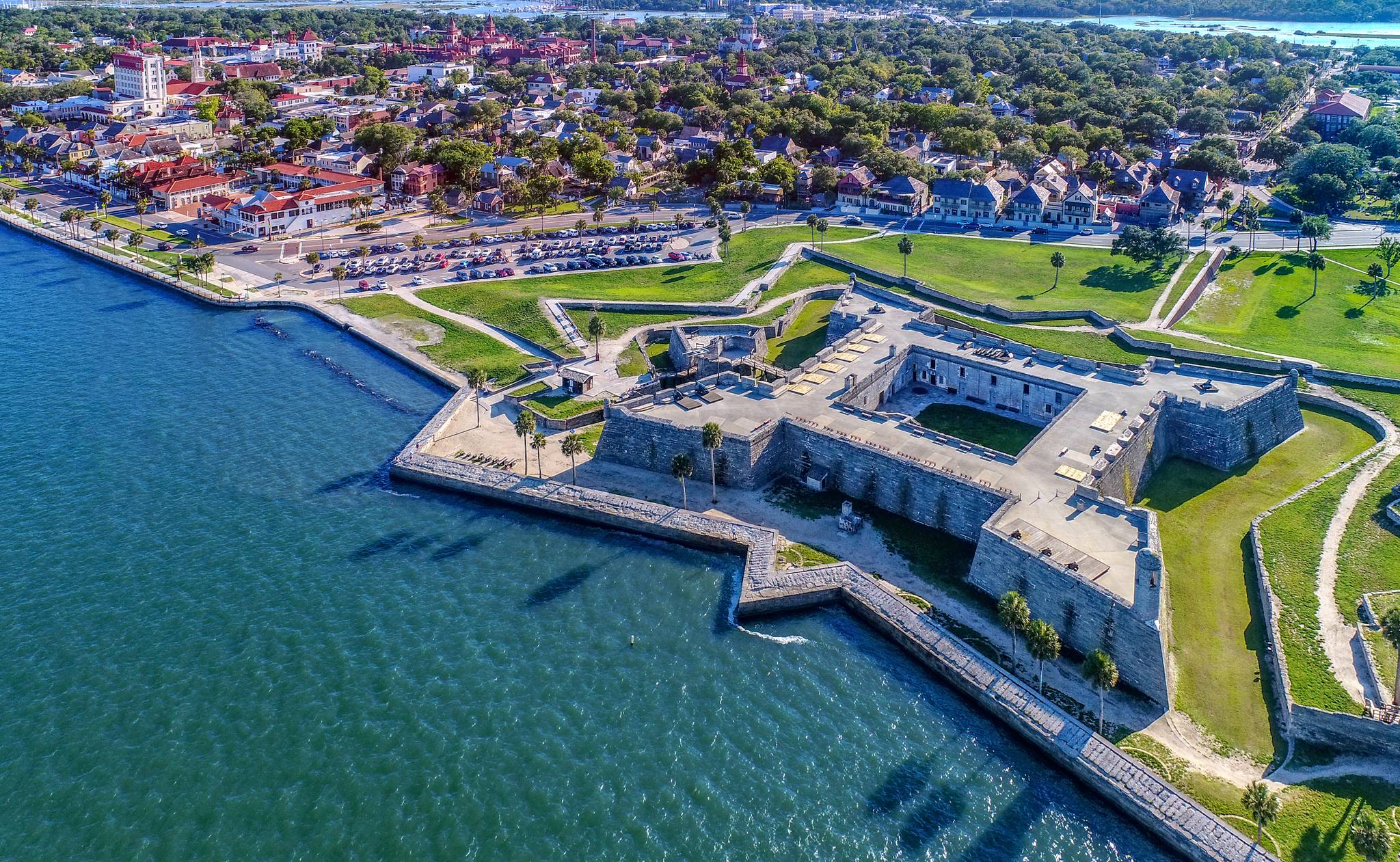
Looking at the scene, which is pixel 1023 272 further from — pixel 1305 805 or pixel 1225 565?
pixel 1305 805

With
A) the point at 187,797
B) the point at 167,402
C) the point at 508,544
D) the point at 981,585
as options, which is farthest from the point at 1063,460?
the point at 167,402

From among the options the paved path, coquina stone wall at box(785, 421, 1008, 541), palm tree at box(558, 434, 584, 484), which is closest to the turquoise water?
palm tree at box(558, 434, 584, 484)

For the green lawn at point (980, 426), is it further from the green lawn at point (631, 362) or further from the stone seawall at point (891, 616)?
the green lawn at point (631, 362)

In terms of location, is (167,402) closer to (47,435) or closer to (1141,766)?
(47,435)

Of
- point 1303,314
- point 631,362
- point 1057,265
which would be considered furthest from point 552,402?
point 1303,314

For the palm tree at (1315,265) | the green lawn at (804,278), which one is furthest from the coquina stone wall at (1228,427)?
the green lawn at (804,278)

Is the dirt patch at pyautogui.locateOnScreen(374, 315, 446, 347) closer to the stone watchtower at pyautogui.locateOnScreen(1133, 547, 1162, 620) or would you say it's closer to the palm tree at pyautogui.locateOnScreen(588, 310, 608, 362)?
the palm tree at pyautogui.locateOnScreen(588, 310, 608, 362)
